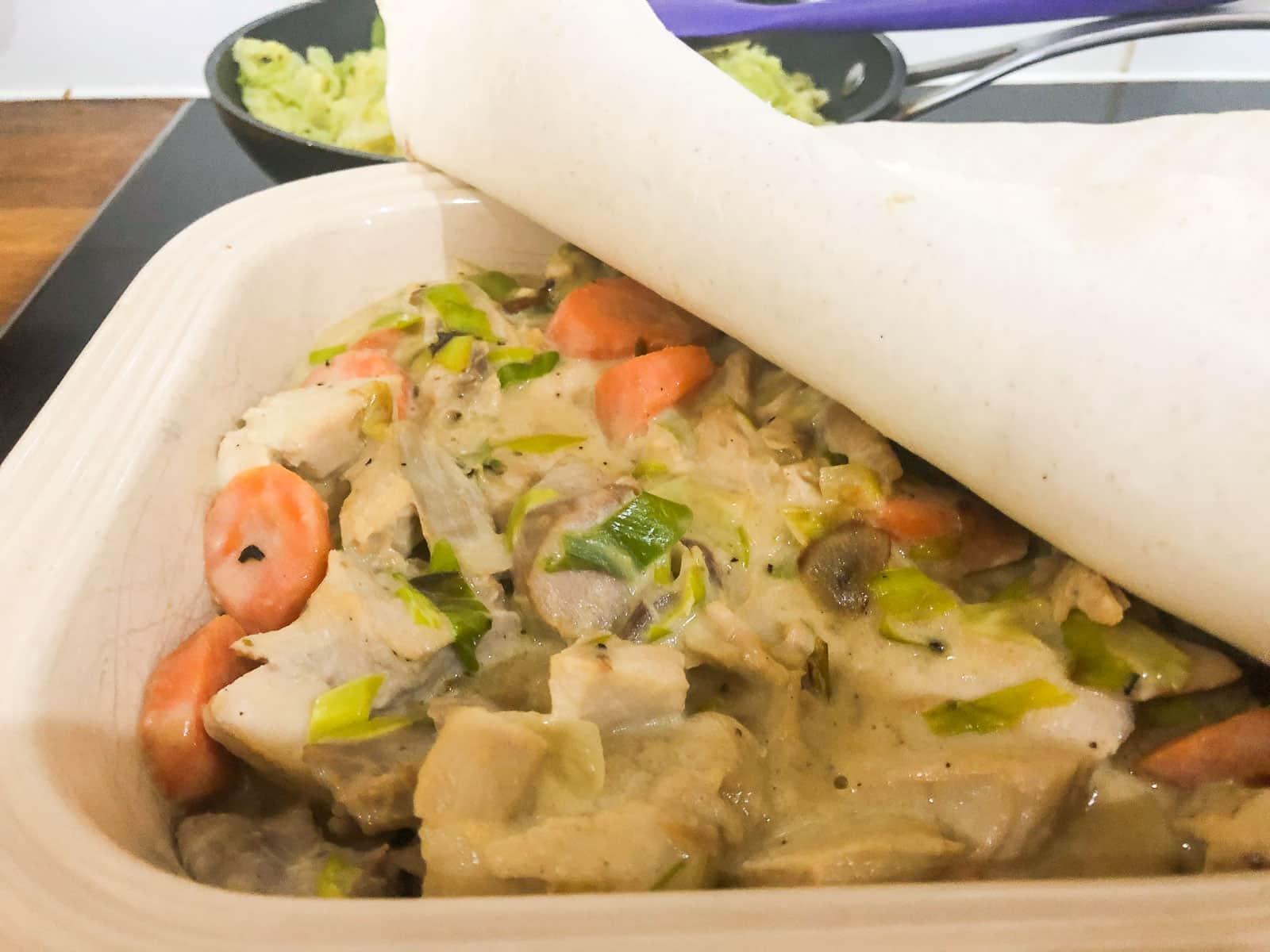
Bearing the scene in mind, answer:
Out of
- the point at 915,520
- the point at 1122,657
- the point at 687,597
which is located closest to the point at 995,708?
the point at 1122,657

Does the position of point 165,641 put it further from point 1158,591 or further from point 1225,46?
point 1225,46

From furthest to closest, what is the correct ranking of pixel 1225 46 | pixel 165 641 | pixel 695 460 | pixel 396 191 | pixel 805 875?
pixel 1225 46 → pixel 396 191 → pixel 695 460 → pixel 165 641 → pixel 805 875

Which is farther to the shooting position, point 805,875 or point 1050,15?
point 1050,15

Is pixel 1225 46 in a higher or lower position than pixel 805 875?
higher

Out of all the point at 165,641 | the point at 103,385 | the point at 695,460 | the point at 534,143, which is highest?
the point at 534,143

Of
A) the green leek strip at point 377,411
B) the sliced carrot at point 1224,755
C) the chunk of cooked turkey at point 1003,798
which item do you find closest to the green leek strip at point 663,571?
the chunk of cooked turkey at point 1003,798

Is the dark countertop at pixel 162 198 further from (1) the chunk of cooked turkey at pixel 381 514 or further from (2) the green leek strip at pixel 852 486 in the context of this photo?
(2) the green leek strip at pixel 852 486

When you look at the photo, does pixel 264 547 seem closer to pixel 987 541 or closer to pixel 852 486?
pixel 852 486

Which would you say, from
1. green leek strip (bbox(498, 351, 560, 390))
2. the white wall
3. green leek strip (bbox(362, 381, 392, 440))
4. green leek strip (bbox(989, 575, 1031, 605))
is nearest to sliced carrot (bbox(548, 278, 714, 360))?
green leek strip (bbox(498, 351, 560, 390))

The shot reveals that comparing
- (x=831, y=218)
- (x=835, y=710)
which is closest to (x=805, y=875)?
(x=835, y=710)
